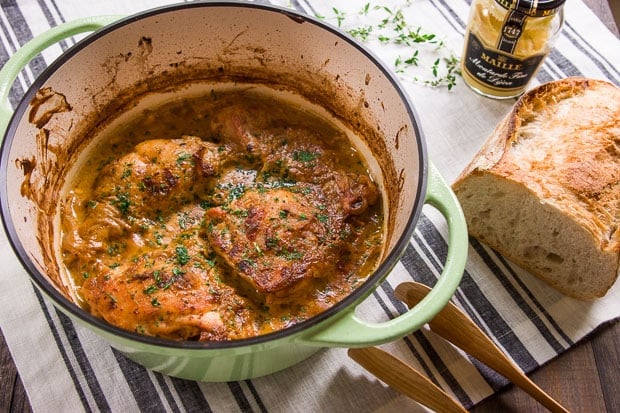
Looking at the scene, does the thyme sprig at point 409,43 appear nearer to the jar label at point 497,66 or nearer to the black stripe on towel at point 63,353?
the jar label at point 497,66

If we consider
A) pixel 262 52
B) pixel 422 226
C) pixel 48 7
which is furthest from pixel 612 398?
pixel 48 7

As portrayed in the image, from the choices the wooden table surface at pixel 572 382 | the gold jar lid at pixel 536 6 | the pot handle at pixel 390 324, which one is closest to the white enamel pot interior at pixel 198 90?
the pot handle at pixel 390 324

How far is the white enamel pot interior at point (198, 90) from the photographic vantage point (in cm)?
157

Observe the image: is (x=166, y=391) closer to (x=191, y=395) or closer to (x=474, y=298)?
(x=191, y=395)

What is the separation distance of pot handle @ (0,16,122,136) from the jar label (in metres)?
1.37

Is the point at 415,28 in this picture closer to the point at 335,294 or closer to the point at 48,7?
the point at 335,294

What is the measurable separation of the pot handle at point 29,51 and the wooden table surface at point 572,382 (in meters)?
0.75

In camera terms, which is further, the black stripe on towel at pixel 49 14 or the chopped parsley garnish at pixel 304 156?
the black stripe on towel at pixel 49 14

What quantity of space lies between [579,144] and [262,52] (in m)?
1.16

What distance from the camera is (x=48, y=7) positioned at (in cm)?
283

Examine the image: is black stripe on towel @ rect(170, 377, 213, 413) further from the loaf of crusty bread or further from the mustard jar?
the mustard jar

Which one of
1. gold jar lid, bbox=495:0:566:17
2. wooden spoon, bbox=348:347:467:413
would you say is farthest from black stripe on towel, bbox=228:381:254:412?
gold jar lid, bbox=495:0:566:17

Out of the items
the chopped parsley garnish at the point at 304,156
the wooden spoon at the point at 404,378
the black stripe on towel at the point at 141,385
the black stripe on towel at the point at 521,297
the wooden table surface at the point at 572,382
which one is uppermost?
the chopped parsley garnish at the point at 304,156

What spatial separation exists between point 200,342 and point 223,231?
0.59 meters
